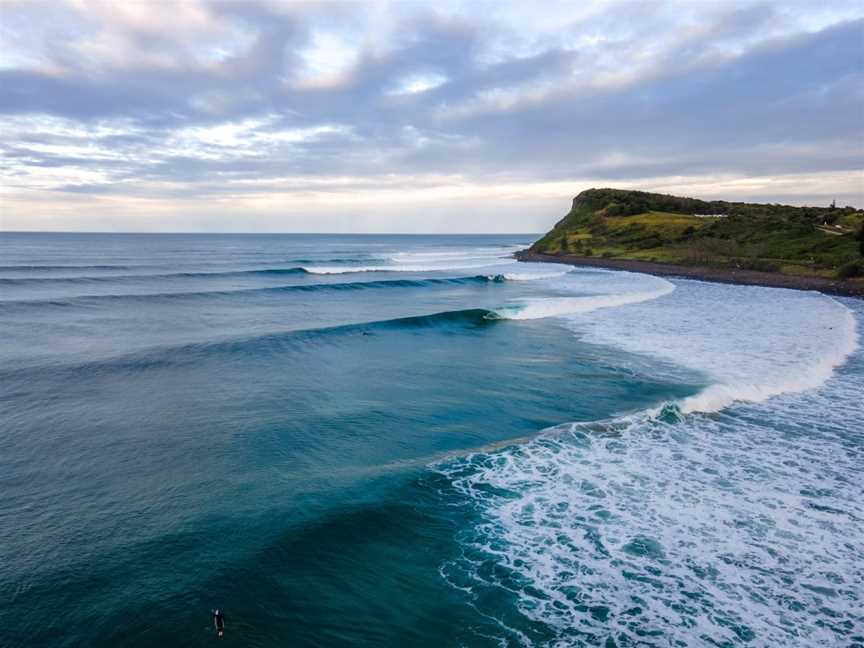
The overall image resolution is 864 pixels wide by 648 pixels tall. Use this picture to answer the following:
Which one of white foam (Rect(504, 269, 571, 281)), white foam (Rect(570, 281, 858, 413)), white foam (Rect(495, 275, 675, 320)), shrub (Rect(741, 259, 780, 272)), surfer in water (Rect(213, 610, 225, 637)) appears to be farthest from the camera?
white foam (Rect(504, 269, 571, 281))

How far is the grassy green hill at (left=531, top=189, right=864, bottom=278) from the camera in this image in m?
49.0

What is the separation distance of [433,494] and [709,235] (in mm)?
68127

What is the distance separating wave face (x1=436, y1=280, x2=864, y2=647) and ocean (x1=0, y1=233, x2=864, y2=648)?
4 cm

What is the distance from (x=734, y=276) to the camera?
159 ft

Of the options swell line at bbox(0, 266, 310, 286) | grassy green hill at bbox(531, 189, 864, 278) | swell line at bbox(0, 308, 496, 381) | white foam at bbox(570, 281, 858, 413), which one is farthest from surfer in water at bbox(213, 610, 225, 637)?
grassy green hill at bbox(531, 189, 864, 278)

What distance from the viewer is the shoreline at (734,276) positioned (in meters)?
38.9

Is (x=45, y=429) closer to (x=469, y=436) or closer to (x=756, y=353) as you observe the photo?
(x=469, y=436)

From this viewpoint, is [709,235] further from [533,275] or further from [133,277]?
[133,277]

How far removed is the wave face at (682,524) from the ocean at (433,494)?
40 millimetres

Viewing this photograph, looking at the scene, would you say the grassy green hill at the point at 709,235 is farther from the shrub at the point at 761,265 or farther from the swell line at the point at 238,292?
the swell line at the point at 238,292

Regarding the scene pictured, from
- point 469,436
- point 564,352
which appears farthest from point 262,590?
point 564,352

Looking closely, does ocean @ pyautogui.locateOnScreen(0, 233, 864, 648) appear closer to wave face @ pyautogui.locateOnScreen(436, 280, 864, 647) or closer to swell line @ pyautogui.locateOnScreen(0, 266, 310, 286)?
wave face @ pyautogui.locateOnScreen(436, 280, 864, 647)

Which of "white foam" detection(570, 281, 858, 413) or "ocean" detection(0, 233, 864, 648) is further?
"white foam" detection(570, 281, 858, 413)

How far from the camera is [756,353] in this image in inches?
785
